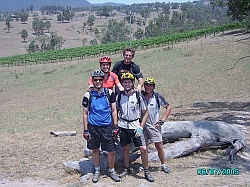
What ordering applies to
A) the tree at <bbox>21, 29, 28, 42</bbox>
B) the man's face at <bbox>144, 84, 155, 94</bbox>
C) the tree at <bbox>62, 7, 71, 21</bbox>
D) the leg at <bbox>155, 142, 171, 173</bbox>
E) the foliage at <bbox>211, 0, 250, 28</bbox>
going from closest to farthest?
the man's face at <bbox>144, 84, 155, 94</bbox>
the leg at <bbox>155, 142, 171, 173</bbox>
the foliage at <bbox>211, 0, 250, 28</bbox>
the tree at <bbox>21, 29, 28, 42</bbox>
the tree at <bbox>62, 7, 71, 21</bbox>

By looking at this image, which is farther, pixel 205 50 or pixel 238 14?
pixel 205 50

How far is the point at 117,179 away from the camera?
516 centimetres

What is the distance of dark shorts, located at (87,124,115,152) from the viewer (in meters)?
5.07

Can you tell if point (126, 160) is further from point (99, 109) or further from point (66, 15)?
point (66, 15)

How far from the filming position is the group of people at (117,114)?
16.4 ft

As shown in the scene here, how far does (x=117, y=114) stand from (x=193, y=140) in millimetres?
1842

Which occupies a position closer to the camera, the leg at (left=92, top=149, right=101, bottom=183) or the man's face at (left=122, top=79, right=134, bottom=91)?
the man's face at (left=122, top=79, right=134, bottom=91)

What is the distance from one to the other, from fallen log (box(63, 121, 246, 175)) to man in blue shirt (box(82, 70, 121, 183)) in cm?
71

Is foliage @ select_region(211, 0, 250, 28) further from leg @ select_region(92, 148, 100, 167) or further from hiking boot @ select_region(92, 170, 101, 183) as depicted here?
hiking boot @ select_region(92, 170, 101, 183)

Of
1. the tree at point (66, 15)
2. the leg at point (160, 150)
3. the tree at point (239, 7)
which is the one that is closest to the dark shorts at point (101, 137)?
the leg at point (160, 150)

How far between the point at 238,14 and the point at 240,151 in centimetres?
702

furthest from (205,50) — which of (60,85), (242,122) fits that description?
(242,122)

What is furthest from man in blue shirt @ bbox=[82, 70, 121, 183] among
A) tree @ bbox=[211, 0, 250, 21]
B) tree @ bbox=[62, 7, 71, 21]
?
tree @ bbox=[62, 7, 71, 21]

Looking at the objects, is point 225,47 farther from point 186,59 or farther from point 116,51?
point 116,51
